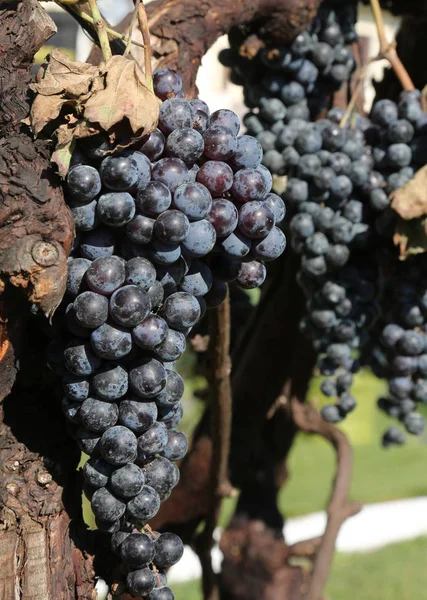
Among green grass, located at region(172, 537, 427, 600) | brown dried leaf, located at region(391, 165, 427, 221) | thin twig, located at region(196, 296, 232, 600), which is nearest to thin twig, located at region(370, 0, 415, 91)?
brown dried leaf, located at region(391, 165, 427, 221)

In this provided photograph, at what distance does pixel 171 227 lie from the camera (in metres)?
0.78

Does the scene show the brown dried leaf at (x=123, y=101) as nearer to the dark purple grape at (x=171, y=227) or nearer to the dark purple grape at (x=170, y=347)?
the dark purple grape at (x=171, y=227)

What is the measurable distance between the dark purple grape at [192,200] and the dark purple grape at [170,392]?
0.19 metres

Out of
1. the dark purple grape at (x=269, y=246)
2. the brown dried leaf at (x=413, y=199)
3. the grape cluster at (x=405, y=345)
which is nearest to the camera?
the dark purple grape at (x=269, y=246)

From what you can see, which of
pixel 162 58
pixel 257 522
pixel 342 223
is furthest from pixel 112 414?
pixel 257 522

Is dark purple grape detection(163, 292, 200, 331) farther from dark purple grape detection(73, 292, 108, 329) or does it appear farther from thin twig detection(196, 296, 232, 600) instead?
thin twig detection(196, 296, 232, 600)

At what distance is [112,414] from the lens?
0.84m

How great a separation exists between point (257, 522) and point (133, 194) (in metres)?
1.53

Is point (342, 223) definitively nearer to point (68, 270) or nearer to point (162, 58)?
point (162, 58)

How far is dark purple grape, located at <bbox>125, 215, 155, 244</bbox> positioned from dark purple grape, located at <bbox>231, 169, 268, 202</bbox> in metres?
0.11

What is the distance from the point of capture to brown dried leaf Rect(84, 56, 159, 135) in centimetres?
78

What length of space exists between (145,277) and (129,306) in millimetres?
40

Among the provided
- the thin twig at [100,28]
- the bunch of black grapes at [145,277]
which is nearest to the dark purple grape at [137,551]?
the bunch of black grapes at [145,277]

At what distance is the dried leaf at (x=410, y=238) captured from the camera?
52.8 inches
